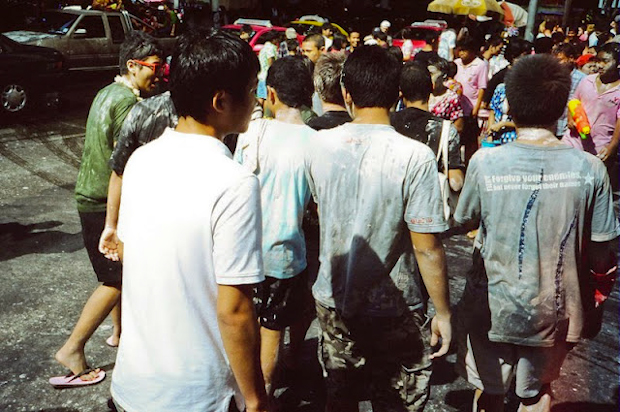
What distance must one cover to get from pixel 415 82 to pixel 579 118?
8.83ft

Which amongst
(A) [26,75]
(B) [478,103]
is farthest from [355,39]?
(A) [26,75]

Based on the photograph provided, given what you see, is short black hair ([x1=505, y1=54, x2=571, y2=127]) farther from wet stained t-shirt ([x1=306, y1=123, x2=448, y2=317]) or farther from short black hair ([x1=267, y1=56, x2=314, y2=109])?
short black hair ([x1=267, y1=56, x2=314, y2=109])

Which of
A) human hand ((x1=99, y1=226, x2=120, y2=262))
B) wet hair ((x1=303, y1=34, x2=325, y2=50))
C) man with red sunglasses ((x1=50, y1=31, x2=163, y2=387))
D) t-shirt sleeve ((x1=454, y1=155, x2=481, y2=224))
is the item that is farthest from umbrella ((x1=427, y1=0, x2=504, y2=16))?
human hand ((x1=99, y1=226, x2=120, y2=262))

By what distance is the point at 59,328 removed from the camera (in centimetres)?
441

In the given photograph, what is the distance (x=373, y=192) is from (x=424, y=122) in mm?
1735

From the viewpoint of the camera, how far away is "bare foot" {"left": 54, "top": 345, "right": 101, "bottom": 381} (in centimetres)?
371

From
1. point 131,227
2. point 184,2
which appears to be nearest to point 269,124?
point 131,227

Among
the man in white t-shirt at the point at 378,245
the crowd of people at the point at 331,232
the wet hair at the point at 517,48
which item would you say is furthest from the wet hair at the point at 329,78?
the wet hair at the point at 517,48

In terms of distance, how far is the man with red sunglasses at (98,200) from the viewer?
3.63 m

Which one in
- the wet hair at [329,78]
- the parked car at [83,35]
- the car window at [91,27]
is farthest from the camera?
the car window at [91,27]

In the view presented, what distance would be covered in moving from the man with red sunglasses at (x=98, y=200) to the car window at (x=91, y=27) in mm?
12741

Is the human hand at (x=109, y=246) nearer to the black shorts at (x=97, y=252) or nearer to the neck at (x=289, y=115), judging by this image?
the black shorts at (x=97, y=252)

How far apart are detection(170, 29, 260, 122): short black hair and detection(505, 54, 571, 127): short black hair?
140cm

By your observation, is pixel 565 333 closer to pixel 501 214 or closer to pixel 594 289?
pixel 594 289
